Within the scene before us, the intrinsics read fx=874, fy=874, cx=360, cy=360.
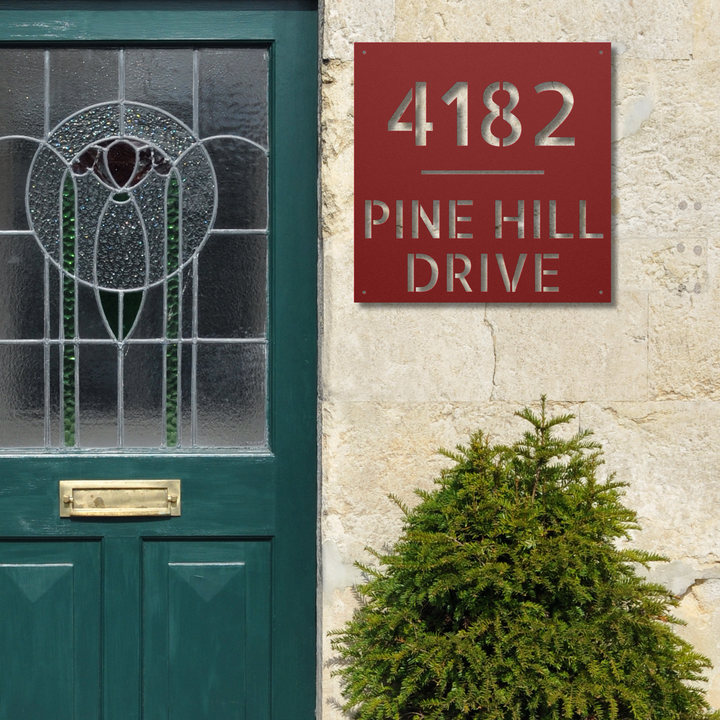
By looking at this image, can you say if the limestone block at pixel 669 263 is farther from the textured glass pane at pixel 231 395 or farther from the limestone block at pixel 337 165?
the textured glass pane at pixel 231 395

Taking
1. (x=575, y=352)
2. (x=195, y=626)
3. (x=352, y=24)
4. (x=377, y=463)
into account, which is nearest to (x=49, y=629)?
(x=195, y=626)

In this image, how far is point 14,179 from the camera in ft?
8.99

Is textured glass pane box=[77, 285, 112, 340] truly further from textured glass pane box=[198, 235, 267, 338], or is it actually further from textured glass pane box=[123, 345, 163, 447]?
textured glass pane box=[198, 235, 267, 338]

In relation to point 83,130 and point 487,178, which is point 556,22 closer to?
point 487,178

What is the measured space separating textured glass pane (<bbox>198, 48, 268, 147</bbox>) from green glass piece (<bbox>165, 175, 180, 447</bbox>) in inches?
9.3

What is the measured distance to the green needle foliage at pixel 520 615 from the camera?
6.72ft

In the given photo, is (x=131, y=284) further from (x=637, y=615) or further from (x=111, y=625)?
(x=637, y=615)

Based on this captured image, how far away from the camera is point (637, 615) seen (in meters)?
2.11

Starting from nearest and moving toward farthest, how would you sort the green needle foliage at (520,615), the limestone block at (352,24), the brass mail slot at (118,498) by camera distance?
the green needle foliage at (520,615) < the limestone block at (352,24) < the brass mail slot at (118,498)

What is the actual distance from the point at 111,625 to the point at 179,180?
1.42m

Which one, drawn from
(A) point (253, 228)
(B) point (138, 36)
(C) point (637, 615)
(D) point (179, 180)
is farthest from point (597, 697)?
(B) point (138, 36)

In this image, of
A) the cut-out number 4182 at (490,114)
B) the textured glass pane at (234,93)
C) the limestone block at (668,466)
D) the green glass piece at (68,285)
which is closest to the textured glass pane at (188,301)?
the green glass piece at (68,285)

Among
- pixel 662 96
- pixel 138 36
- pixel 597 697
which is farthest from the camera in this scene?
pixel 138 36

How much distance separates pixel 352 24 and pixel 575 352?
3.78 feet
